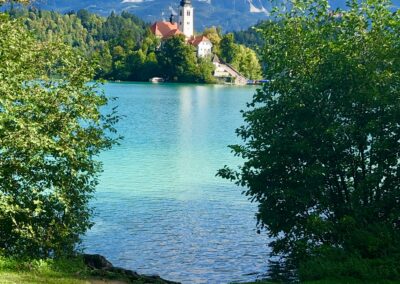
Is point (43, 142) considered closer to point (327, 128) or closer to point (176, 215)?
point (327, 128)

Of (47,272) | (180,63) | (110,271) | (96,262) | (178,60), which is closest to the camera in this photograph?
(47,272)

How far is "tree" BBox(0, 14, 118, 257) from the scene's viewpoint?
15.8 meters

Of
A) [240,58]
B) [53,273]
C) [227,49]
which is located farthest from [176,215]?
[227,49]

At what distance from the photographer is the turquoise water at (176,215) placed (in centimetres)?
2289

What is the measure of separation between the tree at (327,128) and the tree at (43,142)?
4.99m

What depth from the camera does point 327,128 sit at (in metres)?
18.5

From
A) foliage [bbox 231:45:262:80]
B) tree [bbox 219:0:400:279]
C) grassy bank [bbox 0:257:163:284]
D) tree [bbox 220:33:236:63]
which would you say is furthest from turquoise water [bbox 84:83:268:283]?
tree [bbox 220:33:236:63]

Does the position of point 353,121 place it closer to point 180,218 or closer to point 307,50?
point 307,50

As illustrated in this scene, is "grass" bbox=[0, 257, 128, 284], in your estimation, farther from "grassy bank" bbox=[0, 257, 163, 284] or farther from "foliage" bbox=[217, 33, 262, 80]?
"foliage" bbox=[217, 33, 262, 80]

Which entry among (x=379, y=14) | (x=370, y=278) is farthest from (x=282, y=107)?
(x=370, y=278)

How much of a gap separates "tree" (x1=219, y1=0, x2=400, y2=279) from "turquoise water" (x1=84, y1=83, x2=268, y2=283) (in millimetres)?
3698

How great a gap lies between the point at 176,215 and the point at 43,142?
14.9 metres

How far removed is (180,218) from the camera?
95.9 feet

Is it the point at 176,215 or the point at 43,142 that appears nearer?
the point at 43,142
